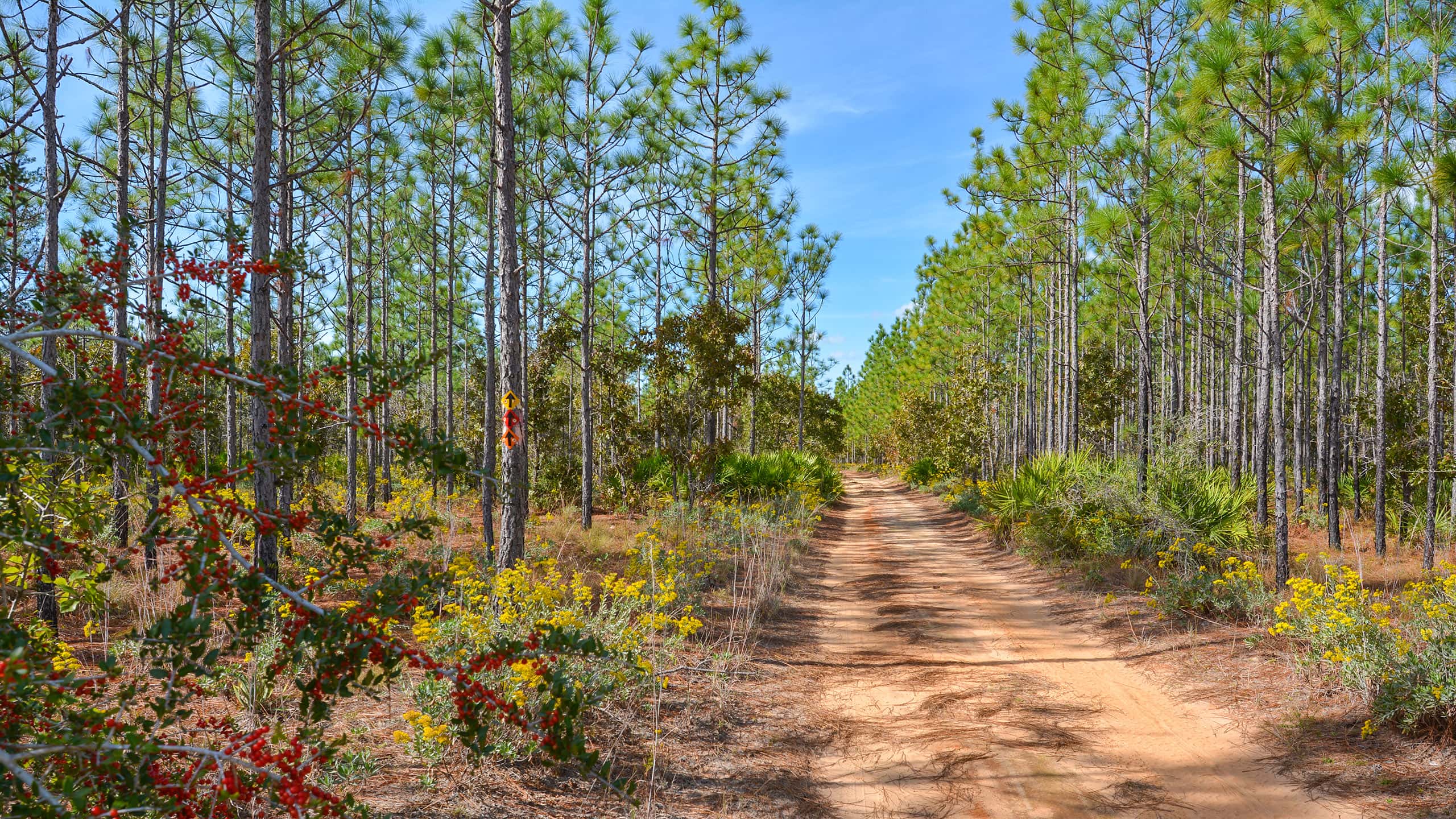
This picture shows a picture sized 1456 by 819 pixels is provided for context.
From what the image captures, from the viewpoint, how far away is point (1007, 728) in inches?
188

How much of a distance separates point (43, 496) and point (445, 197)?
1482 cm

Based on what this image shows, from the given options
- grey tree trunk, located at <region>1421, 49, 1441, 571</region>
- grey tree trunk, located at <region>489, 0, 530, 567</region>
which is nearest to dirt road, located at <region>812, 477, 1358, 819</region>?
grey tree trunk, located at <region>489, 0, 530, 567</region>

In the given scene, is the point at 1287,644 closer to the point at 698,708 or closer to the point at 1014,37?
the point at 698,708

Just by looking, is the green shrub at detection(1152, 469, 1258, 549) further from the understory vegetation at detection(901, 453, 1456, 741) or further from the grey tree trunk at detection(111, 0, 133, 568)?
the grey tree trunk at detection(111, 0, 133, 568)

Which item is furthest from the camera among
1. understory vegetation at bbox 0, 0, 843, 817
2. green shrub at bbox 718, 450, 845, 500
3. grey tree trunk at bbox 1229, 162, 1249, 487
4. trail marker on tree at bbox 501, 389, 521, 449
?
green shrub at bbox 718, 450, 845, 500

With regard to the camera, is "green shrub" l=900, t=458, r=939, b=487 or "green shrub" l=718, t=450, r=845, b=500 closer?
"green shrub" l=718, t=450, r=845, b=500

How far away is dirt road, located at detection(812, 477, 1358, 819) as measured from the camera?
3846 mm

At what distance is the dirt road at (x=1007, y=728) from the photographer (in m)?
3.85

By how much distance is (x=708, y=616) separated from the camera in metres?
7.36

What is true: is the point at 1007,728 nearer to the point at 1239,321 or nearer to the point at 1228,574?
the point at 1228,574

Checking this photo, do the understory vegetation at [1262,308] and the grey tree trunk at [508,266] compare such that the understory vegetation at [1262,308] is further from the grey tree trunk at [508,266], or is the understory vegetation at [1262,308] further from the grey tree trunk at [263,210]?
the grey tree trunk at [263,210]

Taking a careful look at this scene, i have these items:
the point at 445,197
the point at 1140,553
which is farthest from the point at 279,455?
the point at 445,197

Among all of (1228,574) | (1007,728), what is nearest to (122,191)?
(1007,728)

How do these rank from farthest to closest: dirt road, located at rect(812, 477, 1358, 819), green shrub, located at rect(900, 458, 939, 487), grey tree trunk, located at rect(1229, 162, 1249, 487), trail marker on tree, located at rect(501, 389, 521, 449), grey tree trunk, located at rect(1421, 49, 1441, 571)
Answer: green shrub, located at rect(900, 458, 939, 487), grey tree trunk, located at rect(1421, 49, 1441, 571), grey tree trunk, located at rect(1229, 162, 1249, 487), trail marker on tree, located at rect(501, 389, 521, 449), dirt road, located at rect(812, 477, 1358, 819)
